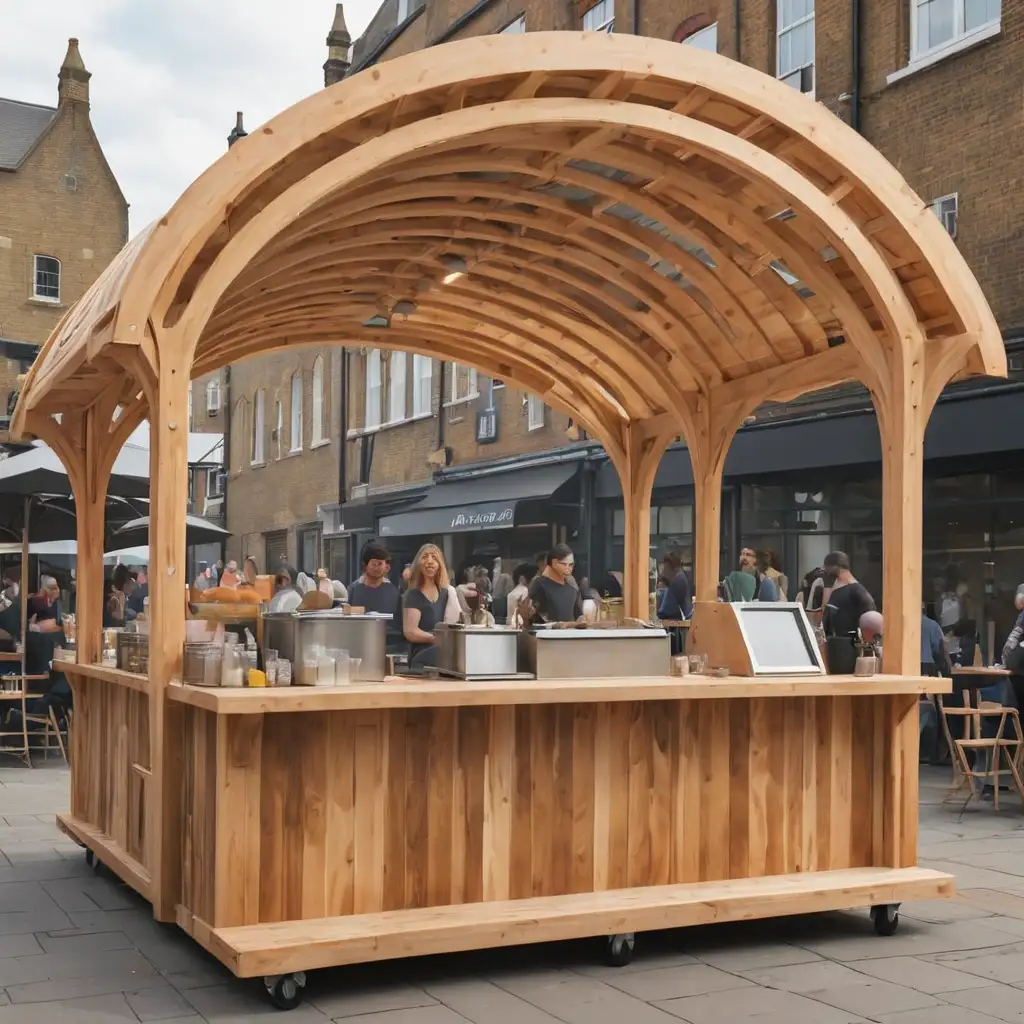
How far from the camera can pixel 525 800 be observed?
6598mm

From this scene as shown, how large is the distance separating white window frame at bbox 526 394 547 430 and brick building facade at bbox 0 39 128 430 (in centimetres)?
2079

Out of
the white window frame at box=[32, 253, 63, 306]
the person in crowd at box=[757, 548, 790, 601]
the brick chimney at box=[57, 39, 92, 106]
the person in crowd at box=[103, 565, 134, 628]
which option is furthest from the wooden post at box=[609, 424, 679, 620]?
the brick chimney at box=[57, 39, 92, 106]

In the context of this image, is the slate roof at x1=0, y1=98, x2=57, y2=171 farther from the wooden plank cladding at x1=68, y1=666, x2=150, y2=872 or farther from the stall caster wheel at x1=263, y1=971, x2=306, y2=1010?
the stall caster wheel at x1=263, y1=971, x2=306, y2=1010

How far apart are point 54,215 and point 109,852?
122ft

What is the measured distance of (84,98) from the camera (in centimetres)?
4356

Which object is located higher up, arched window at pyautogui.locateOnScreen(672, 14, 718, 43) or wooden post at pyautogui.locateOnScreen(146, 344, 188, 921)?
arched window at pyautogui.locateOnScreen(672, 14, 718, 43)

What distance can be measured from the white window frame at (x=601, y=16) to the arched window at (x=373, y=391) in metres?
9.98

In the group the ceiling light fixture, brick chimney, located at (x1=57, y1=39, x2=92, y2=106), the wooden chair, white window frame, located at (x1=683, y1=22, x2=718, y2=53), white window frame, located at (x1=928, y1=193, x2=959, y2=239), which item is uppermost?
brick chimney, located at (x1=57, y1=39, x2=92, y2=106)

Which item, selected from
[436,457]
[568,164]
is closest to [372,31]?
[436,457]

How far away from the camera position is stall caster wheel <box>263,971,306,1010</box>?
5.66 metres

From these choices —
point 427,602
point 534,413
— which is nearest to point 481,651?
point 427,602

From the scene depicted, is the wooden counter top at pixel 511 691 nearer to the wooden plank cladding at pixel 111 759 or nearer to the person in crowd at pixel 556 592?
the wooden plank cladding at pixel 111 759

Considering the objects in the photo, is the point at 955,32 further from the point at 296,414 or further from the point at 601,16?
the point at 296,414

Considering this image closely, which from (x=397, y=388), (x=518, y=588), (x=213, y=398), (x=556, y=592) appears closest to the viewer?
(x=556, y=592)
